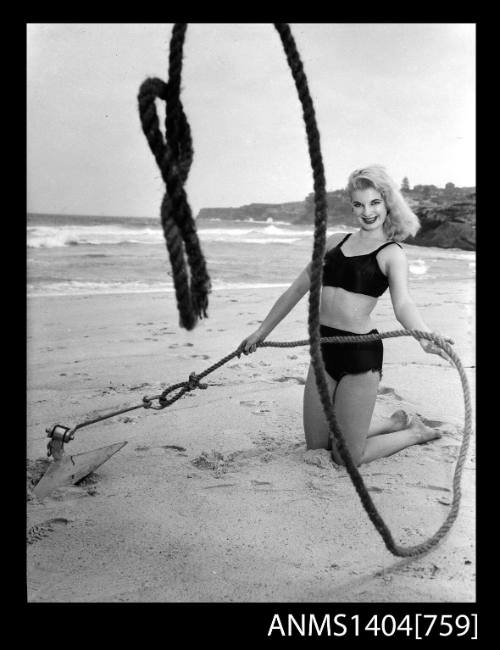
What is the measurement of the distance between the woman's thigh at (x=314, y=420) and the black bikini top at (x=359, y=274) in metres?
0.42

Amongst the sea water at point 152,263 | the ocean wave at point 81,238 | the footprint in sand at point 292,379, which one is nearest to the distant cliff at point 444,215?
the sea water at point 152,263

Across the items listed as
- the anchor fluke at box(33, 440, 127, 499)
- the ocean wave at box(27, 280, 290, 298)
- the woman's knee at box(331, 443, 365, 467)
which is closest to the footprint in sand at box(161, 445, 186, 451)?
the anchor fluke at box(33, 440, 127, 499)

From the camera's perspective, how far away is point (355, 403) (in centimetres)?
250

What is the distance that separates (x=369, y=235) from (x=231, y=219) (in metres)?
20.1

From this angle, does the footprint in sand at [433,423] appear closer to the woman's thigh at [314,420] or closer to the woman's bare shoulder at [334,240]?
the woman's thigh at [314,420]

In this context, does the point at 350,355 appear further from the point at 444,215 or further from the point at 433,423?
the point at 444,215

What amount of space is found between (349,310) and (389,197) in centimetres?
50

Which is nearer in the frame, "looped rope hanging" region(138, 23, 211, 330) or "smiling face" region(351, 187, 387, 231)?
"looped rope hanging" region(138, 23, 211, 330)

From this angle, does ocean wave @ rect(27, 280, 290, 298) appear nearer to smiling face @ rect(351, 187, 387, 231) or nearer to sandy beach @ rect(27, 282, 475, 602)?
sandy beach @ rect(27, 282, 475, 602)

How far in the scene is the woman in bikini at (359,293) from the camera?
2.40 meters

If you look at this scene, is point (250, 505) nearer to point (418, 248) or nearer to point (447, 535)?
point (447, 535)

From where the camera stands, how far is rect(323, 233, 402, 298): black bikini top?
2.42m

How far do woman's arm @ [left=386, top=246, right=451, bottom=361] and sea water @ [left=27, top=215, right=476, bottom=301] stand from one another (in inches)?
138
